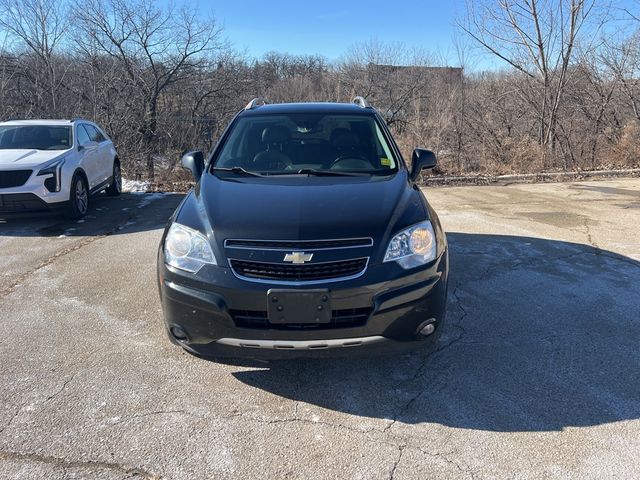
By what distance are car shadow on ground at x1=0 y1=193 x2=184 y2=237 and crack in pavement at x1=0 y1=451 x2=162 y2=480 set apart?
5.17 meters

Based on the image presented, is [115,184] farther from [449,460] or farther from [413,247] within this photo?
[449,460]

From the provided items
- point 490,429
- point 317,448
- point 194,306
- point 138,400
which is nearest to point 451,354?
point 490,429

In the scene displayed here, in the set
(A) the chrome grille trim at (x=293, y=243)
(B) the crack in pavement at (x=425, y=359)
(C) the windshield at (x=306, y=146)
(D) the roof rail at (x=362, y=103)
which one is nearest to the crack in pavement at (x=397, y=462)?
(B) the crack in pavement at (x=425, y=359)

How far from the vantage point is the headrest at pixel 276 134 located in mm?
4500

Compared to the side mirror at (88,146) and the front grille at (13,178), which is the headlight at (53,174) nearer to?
the front grille at (13,178)

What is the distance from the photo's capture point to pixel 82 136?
897 centimetres

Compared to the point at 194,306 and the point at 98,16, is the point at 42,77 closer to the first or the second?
the point at 98,16

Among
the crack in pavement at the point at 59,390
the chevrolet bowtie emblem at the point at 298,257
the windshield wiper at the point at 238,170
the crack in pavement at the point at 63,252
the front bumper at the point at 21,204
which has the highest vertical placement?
the windshield wiper at the point at 238,170

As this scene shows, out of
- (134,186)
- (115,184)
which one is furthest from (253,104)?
(134,186)

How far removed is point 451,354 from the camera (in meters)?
3.51

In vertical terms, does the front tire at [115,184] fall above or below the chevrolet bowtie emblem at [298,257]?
above

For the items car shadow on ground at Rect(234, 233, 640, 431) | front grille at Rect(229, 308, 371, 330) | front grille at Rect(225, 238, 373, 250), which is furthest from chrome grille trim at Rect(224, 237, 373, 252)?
car shadow on ground at Rect(234, 233, 640, 431)

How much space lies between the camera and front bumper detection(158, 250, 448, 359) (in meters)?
2.76

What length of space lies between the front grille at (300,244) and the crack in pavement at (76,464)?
1.25m
